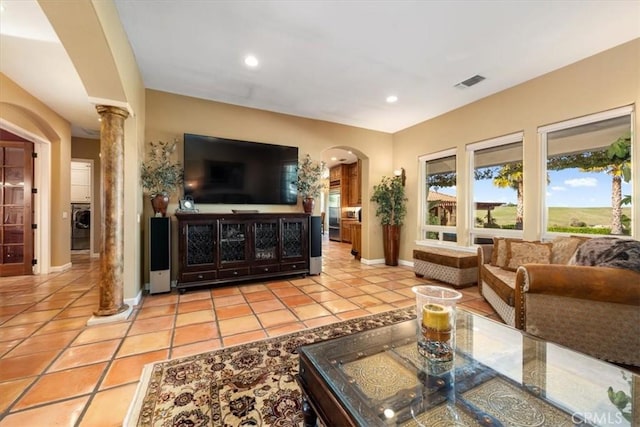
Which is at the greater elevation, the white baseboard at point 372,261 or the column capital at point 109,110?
the column capital at point 109,110

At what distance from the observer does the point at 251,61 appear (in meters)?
3.03

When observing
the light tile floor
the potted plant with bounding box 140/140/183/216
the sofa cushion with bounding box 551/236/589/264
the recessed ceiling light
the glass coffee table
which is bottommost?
the light tile floor

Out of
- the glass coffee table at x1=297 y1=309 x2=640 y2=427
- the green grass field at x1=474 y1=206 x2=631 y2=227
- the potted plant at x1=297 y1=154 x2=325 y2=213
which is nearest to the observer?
the glass coffee table at x1=297 y1=309 x2=640 y2=427

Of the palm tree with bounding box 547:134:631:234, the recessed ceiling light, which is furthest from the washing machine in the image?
the palm tree with bounding box 547:134:631:234

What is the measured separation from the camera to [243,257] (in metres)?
3.87

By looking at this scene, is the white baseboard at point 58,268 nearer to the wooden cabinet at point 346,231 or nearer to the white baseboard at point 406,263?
the white baseboard at point 406,263

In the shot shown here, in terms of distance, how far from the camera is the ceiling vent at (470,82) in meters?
3.39

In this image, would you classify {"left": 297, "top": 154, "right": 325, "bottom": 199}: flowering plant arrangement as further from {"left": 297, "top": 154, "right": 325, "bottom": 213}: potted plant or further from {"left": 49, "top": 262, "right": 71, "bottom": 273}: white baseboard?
{"left": 49, "top": 262, "right": 71, "bottom": 273}: white baseboard

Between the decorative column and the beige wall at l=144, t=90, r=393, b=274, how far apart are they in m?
0.95

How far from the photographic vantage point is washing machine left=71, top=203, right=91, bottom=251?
6.58m

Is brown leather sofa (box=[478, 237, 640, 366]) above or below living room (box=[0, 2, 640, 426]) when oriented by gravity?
below

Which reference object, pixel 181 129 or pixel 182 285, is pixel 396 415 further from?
pixel 181 129

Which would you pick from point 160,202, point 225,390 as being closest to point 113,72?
point 160,202

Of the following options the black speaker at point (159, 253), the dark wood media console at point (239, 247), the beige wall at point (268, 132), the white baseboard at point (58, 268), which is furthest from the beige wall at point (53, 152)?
the dark wood media console at point (239, 247)
